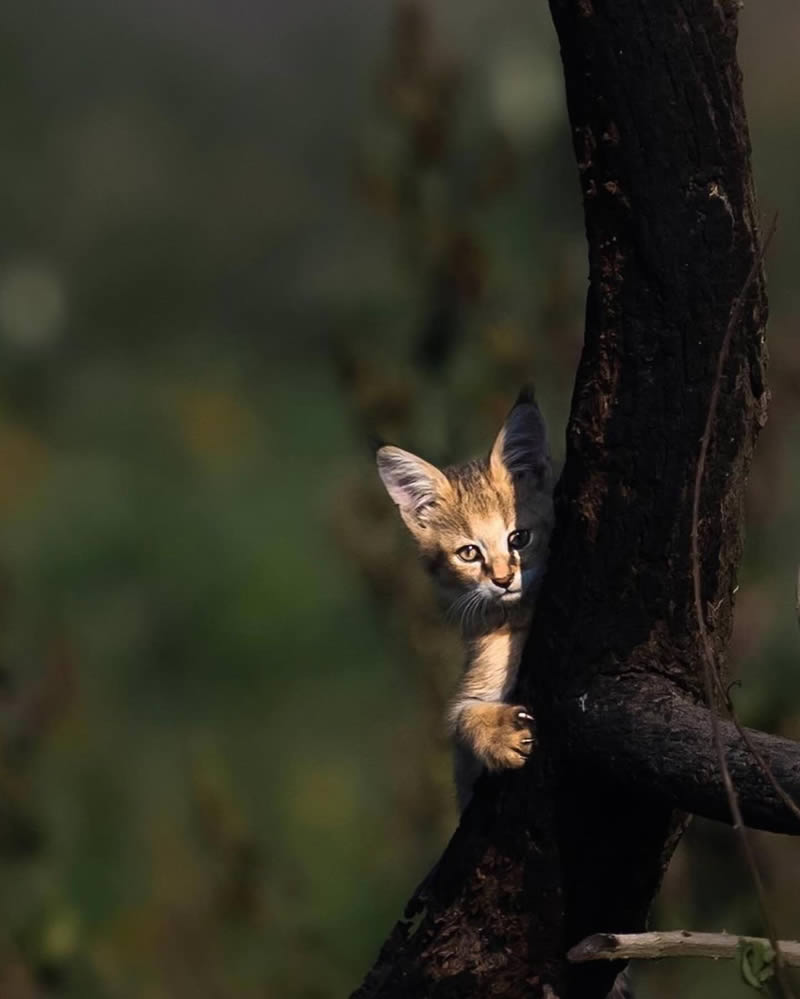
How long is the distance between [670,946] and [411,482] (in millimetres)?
1434

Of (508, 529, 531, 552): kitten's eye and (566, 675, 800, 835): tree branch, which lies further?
(508, 529, 531, 552): kitten's eye

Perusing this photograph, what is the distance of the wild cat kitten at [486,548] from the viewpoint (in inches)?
112

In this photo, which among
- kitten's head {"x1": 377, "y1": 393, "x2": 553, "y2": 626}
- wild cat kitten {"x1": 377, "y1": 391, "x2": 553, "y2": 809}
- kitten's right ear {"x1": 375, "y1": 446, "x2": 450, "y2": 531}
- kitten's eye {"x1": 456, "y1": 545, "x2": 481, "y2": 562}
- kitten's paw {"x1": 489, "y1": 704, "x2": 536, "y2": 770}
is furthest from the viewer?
kitten's right ear {"x1": 375, "y1": 446, "x2": 450, "y2": 531}

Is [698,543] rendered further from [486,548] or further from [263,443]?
[263,443]

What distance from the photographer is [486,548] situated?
325 cm

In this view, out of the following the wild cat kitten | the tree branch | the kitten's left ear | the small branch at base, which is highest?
the kitten's left ear

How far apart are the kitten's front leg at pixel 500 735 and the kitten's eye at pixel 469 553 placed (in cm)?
57

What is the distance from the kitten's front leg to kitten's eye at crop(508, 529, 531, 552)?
523mm

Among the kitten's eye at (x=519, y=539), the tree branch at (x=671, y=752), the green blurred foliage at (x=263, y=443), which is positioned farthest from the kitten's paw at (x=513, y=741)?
the green blurred foliage at (x=263, y=443)

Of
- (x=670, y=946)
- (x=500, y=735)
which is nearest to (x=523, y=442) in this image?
(x=500, y=735)

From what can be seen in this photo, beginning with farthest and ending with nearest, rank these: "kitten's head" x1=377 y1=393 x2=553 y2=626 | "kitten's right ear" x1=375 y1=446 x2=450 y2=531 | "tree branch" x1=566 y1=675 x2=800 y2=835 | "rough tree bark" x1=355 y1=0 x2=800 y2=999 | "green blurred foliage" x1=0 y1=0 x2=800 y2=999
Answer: "green blurred foliage" x1=0 y1=0 x2=800 y2=999 < "kitten's right ear" x1=375 y1=446 x2=450 y2=531 < "kitten's head" x1=377 y1=393 x2=553 y2=626 < "rough tree bark" x1=355 y1=0 x2=800 y2=999 < "tree branch" x1=566 y1=675 x2=800 y2=835

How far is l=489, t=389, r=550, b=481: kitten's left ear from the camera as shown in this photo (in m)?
3.19

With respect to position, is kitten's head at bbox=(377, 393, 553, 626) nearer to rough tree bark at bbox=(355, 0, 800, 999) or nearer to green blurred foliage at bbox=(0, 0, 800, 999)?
green blurred foliage at bbox=(0, 0, 800, 999)

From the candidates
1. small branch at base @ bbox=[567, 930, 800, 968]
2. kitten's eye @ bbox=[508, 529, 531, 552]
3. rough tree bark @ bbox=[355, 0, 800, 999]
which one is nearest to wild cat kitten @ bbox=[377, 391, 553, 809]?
kitten's eye @ bbox=[508, 529, 531, 552]
